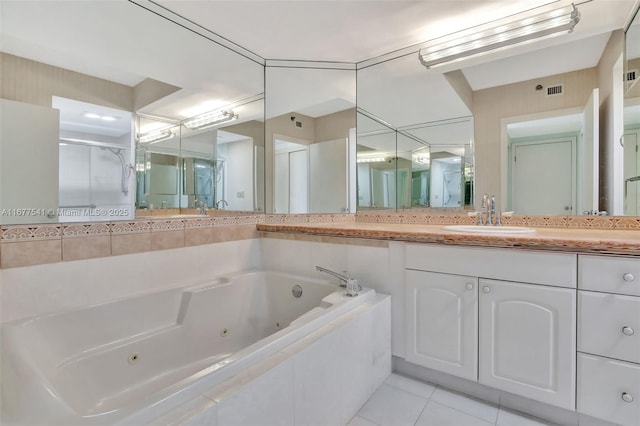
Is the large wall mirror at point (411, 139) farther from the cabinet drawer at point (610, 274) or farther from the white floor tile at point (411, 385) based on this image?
the white floor tile at point (411, 385)

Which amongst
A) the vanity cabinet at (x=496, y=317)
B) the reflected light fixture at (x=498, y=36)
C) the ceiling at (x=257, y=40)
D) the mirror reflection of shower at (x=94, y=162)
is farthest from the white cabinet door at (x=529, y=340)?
the mirror reflection of shower at (x=94, y=162)

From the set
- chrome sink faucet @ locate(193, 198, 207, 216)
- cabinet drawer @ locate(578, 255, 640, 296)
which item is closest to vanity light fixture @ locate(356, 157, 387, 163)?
chrome sink faucet @ locate(193, 198, 207, 216)

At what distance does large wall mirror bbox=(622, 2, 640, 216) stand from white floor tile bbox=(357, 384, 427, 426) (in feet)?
4.88

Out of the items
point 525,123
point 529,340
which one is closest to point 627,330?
point 529,340

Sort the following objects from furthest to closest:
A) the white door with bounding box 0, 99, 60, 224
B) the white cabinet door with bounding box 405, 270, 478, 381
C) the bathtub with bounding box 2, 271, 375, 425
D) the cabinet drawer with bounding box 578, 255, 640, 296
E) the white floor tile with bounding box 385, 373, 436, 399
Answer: the white floor tile with bounding box 385, 373, 436, 399 → the white cabinet door with bounding box 405, 270, 478, 381 → the white door with bounding box 0, 99, 60, 224 → the cabinet drawer with bounding box 578, 255, 640, 296 → the bathtub with bounding box 2, 271, 375, 425

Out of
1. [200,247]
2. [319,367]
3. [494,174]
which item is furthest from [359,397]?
[494,174]

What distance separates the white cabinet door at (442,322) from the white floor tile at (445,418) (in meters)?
0.17

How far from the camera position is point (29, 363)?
1006 millimetres

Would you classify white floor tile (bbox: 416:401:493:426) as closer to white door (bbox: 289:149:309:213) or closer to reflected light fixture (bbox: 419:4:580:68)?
white door (bbox: 289:149:309:213)

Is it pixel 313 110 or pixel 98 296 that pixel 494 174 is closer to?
pixel 313 110

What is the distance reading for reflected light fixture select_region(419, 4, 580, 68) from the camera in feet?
5.60

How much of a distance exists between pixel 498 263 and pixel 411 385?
80cm

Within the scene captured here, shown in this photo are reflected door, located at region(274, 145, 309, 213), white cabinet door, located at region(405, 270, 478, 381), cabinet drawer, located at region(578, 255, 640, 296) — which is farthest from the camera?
reflected door, located at region(274, 145, 309, 213)

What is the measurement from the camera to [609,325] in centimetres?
118
